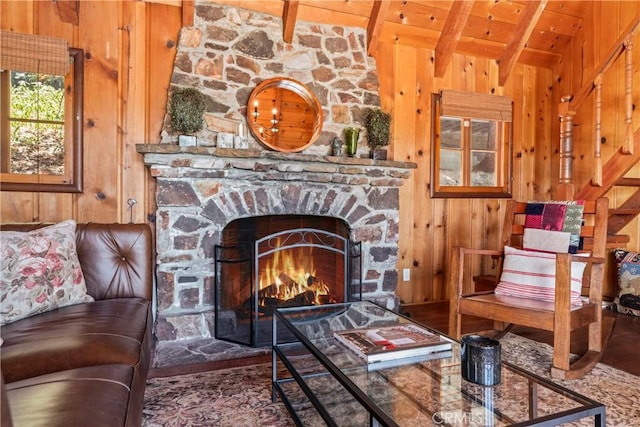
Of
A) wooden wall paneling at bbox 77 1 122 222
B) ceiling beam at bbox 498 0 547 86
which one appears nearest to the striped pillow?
ceiling beam at bbox 498 0 547 86

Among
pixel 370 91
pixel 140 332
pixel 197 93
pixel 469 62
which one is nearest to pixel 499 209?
pixel 469 62

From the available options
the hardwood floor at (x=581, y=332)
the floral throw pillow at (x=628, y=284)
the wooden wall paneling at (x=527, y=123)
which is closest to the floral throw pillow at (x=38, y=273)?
the hardwood floor at (x=581, y=332)

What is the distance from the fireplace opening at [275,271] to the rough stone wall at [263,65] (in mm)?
656

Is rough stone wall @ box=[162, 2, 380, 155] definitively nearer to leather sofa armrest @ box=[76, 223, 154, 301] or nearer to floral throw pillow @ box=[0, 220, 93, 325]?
leather sofa armrest @ box=[76, 223, 154, 301]

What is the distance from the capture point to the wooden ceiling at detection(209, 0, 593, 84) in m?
3.29

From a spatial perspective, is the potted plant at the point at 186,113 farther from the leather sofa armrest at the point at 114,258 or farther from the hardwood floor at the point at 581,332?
the hardwood floor at the point at 581,332

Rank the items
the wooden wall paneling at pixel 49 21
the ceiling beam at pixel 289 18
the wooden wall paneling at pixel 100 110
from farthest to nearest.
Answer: the ceiling beam at pixel 289 18 → the wooden wall paneling at pixel 100 110 → the wooden wall paneling at pixel 49 21

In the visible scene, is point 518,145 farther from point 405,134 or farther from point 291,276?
point 291,276

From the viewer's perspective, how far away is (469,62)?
4.03m

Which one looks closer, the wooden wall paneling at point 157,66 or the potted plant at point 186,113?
the potted plant at point 186,113

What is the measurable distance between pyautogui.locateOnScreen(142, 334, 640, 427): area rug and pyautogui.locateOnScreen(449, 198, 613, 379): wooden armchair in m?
0.12

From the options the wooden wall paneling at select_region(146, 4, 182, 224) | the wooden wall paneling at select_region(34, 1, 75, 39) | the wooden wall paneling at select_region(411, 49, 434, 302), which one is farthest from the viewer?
the wooden wall paneling at select_region(411, 49, 434, 302)

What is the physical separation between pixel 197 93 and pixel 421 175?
2148mm

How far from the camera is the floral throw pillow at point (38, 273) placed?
1736mm
